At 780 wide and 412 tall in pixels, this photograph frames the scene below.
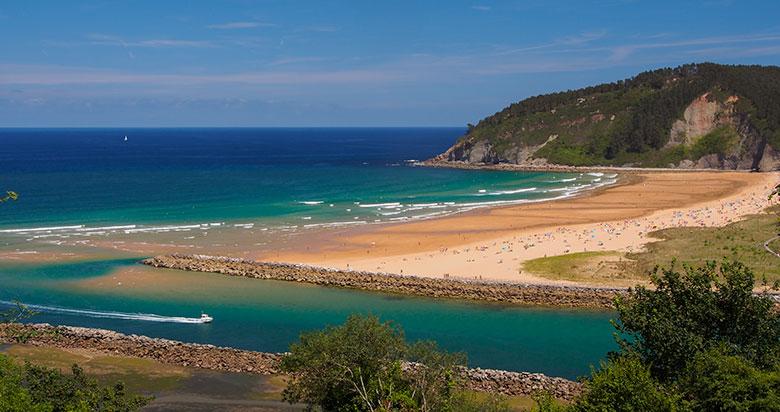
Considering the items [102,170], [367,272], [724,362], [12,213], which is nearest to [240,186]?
[12,213]

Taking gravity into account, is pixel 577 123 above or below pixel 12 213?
above

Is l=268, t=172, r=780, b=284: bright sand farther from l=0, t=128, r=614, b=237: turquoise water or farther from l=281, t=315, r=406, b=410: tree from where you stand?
l=281, t=315, r=406, b=410: tree

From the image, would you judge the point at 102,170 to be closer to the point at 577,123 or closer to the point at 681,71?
the point at 577,123

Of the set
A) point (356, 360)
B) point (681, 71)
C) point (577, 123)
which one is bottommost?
point (356, 360)

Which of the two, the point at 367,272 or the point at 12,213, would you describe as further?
the point at 12,213

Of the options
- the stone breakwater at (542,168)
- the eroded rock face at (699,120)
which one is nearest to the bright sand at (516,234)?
the stone breakwater at (542,168)

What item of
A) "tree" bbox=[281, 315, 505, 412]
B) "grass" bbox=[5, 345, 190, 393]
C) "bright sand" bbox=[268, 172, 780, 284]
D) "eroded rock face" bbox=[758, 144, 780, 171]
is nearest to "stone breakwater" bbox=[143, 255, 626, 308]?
"bright sand" bbox=[268, 172, 780, 284]
